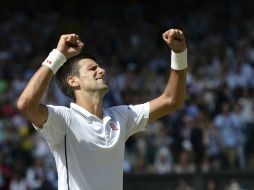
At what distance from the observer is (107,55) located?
1919 centimetres

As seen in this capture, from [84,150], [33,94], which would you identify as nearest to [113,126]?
[84,150]

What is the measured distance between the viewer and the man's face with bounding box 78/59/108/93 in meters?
5.55

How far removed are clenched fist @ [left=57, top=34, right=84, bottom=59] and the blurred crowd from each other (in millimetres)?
7341

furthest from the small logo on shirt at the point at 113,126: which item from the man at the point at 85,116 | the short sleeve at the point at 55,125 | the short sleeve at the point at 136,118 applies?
the short sleeve at the point at 55,125

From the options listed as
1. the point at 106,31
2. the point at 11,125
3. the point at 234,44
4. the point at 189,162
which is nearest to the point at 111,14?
the point at 106,31

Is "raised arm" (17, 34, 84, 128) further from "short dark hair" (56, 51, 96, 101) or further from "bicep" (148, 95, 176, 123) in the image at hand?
"bicep" (148, 95, 176, 123)

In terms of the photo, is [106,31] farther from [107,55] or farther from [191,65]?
[191,65]

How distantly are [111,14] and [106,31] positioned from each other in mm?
1575

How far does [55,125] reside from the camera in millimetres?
5242

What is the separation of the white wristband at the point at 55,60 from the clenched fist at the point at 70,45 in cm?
3

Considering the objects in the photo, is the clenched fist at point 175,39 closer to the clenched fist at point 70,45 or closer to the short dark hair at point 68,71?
the short dark hair at point 68,71

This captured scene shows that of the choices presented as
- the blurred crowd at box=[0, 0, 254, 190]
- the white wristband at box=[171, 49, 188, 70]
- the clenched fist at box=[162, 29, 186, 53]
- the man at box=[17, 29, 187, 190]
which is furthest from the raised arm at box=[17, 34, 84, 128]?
the blurred crowd at box=[0, 0, 254, 190]

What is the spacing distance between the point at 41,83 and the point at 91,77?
2.16ft

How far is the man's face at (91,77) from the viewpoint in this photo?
5.55m
